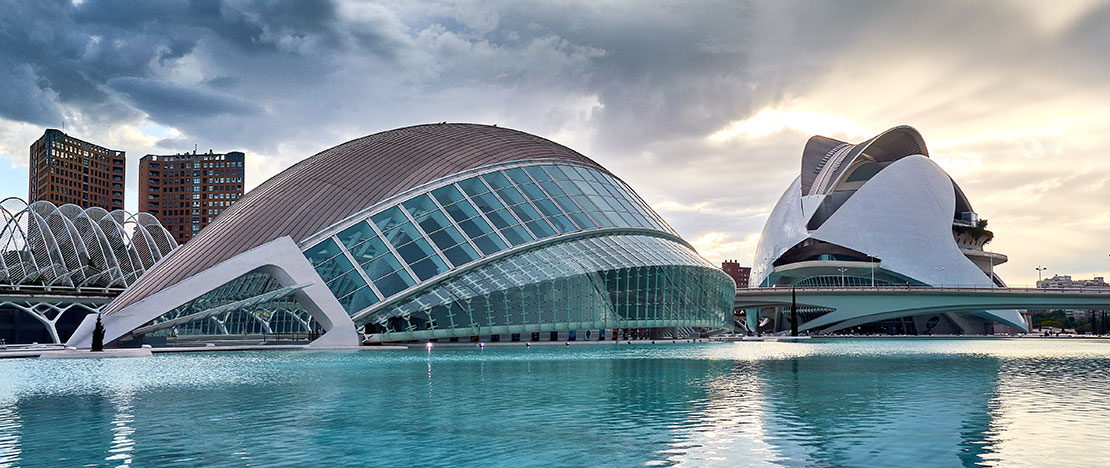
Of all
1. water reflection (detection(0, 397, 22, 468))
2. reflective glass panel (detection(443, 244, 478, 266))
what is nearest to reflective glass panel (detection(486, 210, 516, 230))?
reflective glass panel (detection(443, 244, 478, 266))

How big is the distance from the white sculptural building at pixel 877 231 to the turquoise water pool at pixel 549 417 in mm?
87418

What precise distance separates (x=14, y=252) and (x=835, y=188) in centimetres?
9085

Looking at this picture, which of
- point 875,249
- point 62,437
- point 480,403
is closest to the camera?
point 62,437

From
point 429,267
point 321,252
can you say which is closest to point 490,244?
point 429,267

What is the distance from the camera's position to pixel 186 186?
196500 mm

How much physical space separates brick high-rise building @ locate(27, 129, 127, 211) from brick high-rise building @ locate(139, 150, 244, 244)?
25.6 feet

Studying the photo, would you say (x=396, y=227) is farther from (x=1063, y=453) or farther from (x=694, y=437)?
(x=1063, y=453)

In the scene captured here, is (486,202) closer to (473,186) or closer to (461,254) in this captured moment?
(473,186)

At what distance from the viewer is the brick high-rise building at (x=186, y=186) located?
19462 centimetres

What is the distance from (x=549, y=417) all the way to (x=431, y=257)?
28.8m

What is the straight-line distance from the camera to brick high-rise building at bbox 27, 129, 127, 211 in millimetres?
171625

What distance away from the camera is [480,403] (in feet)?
56.1

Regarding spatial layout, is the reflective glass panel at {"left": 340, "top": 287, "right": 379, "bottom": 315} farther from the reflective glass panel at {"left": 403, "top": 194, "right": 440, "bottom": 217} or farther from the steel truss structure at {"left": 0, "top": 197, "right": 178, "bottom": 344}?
the steel truss structure at {"left": 0, "top": 197, "right": 178, "bottom": 344}

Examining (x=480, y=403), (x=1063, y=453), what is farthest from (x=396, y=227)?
(x=1063, y=453)
